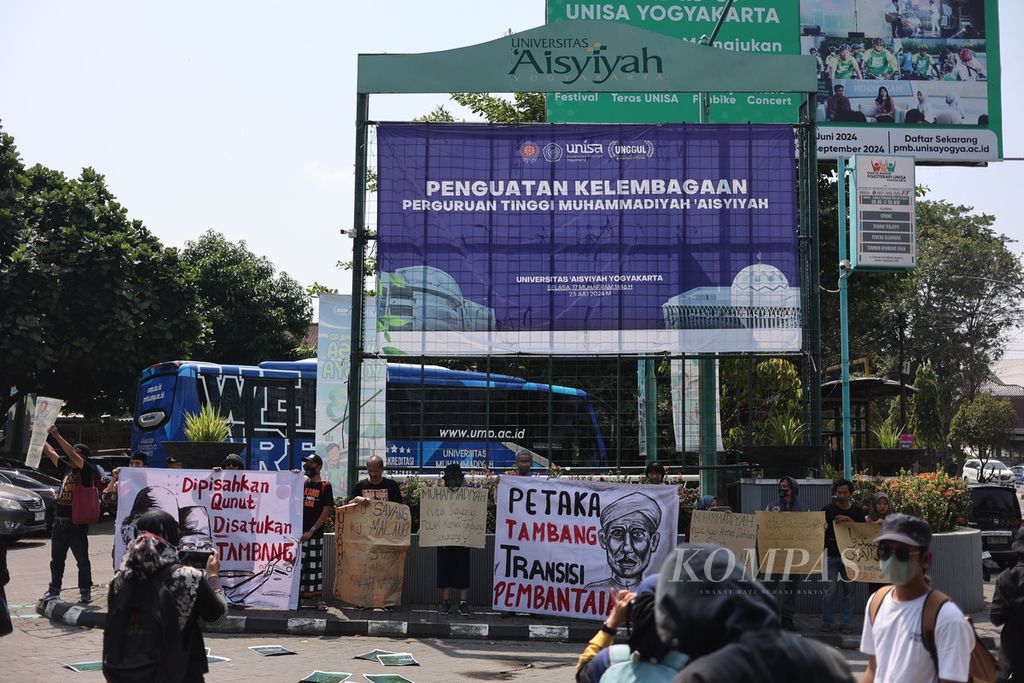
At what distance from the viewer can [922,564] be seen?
4.64 m

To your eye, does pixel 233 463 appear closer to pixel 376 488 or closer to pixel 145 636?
pixel 376 488

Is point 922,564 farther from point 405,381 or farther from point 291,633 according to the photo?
point 405,381

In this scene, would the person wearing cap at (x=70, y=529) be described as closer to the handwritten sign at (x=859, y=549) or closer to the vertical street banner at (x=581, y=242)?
the vertical street banner at (x=581, y=242)

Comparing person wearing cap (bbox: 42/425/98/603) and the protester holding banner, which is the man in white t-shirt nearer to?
the protester holding banner

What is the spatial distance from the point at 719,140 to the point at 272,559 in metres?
7.73

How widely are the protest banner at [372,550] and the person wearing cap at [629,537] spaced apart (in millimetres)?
2228

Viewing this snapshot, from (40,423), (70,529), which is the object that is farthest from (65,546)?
(40,423)

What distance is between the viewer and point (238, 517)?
40.9 ft

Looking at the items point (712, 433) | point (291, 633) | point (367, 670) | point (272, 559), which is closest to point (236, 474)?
point (272, 559)

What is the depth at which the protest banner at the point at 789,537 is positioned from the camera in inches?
485

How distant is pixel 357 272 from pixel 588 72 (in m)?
4.00

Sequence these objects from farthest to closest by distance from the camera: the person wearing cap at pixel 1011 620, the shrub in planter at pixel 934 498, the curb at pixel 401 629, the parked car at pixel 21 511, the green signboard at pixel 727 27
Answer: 1. the green signboard at pixel 727 27
2. the parked car at pixel 21 511
3. the shrub in planter at pixel 934 498
4. the curb at pixel 401 629
5. the person wearing cap at pixel 1011 620

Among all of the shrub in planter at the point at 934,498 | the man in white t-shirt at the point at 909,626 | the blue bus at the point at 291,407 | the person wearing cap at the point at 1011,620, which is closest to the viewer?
the man in white t-shirt at the point at 909,626

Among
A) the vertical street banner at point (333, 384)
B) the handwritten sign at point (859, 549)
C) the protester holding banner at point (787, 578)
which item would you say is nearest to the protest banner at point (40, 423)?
the vertical street banner at point (333, 384)
